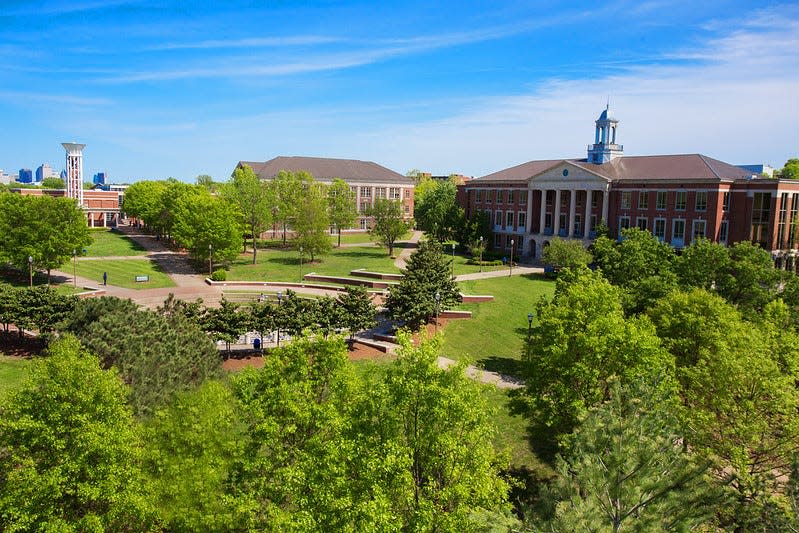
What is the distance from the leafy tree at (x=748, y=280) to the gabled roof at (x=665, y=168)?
89.9 feet

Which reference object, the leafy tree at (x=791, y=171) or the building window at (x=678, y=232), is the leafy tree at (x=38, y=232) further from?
the leafy tree at (x=791, y=171)

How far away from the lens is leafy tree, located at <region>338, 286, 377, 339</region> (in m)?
38.2

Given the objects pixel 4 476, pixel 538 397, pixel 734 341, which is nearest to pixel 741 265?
pixel 734 341

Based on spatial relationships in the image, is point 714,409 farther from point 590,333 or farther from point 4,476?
point 4,476

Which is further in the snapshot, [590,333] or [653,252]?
[653,252]

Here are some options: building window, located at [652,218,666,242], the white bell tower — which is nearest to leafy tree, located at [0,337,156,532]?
building window, located at [652,218,666,242]

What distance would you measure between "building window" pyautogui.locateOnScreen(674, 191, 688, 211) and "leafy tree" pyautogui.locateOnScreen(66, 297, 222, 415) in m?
57.3

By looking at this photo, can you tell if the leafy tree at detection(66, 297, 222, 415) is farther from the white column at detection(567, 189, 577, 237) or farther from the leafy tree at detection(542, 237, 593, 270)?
the white column at detection(567, 189, 577, 237)

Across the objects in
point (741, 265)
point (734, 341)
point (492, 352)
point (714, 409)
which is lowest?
point (492, 352)

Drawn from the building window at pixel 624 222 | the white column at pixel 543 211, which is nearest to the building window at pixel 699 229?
the building window at pixel 624 222

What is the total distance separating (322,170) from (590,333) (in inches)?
3602

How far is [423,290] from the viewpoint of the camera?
43.8 metres

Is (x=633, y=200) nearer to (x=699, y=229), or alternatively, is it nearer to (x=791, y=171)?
(x=699, y=229)

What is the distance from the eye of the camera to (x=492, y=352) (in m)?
41.9
